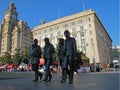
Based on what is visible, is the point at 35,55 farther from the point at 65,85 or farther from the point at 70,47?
the point at 65,85

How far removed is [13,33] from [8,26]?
7.21 m

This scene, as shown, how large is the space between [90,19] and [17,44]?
68.7 m

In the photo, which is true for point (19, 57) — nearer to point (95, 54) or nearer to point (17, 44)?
point (95, 54)

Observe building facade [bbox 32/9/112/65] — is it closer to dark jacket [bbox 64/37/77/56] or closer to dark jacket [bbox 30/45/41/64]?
dark jacket [bbox 30/45/41/64]

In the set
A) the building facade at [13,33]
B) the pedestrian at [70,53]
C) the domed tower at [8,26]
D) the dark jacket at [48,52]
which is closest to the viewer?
the pedestrian at [70,53]

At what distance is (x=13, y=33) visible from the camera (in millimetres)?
152875

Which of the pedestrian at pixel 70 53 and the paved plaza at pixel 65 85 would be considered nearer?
the paved plaza at pixel 65 85

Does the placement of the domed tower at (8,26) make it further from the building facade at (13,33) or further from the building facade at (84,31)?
the building facade at (84,31)

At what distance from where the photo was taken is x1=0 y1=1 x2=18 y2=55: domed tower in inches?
6063

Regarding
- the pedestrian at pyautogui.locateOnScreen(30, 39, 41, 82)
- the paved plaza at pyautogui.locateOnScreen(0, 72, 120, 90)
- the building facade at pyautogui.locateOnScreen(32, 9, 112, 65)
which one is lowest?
the paved plaza at pyautogui.locateOnScreen(0, 72, 120, 90)

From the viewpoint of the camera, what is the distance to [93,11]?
88.8m

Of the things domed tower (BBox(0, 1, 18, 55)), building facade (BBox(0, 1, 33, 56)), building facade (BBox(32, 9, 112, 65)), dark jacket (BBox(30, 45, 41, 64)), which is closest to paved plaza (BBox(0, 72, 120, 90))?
dark jacket (BBox(30, 45, 41, 64))

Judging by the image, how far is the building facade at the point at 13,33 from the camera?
147100 mm

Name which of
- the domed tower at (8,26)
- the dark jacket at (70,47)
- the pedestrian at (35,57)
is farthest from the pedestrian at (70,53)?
the domed tower at (8,26)
